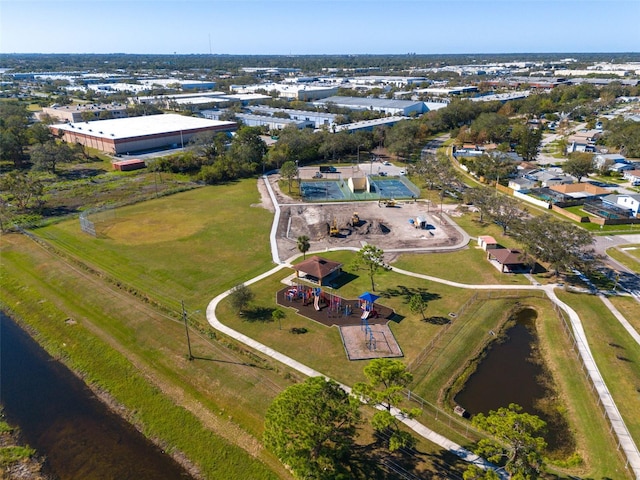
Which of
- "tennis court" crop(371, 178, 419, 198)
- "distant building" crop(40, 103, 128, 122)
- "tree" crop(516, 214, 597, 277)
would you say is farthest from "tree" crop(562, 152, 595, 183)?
"distant building" crop(40, 103, 128, 122)

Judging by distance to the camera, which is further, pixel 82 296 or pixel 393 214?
pixel 393 214

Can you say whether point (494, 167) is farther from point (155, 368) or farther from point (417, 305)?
point (155, 368)

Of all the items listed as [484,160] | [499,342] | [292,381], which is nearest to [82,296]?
[292,381]

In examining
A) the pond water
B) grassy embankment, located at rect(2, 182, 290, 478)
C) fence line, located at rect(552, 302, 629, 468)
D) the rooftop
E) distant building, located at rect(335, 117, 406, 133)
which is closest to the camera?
fence line, located at rect(552, 302, 629, 468)

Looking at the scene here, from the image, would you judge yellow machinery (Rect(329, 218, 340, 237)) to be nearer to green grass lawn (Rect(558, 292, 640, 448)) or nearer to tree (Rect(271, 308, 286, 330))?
tree (Rect(271, 308, 286, 330))

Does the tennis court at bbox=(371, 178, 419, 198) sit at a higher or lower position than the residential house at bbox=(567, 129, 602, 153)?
lower

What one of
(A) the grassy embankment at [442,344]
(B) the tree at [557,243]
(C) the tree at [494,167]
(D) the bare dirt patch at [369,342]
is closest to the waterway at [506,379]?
(A) the grassy embankment at [442,344]

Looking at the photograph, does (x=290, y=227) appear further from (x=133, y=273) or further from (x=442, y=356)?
(x=442, y=356)

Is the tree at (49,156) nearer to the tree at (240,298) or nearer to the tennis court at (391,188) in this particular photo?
the tennis court at (391,188)
